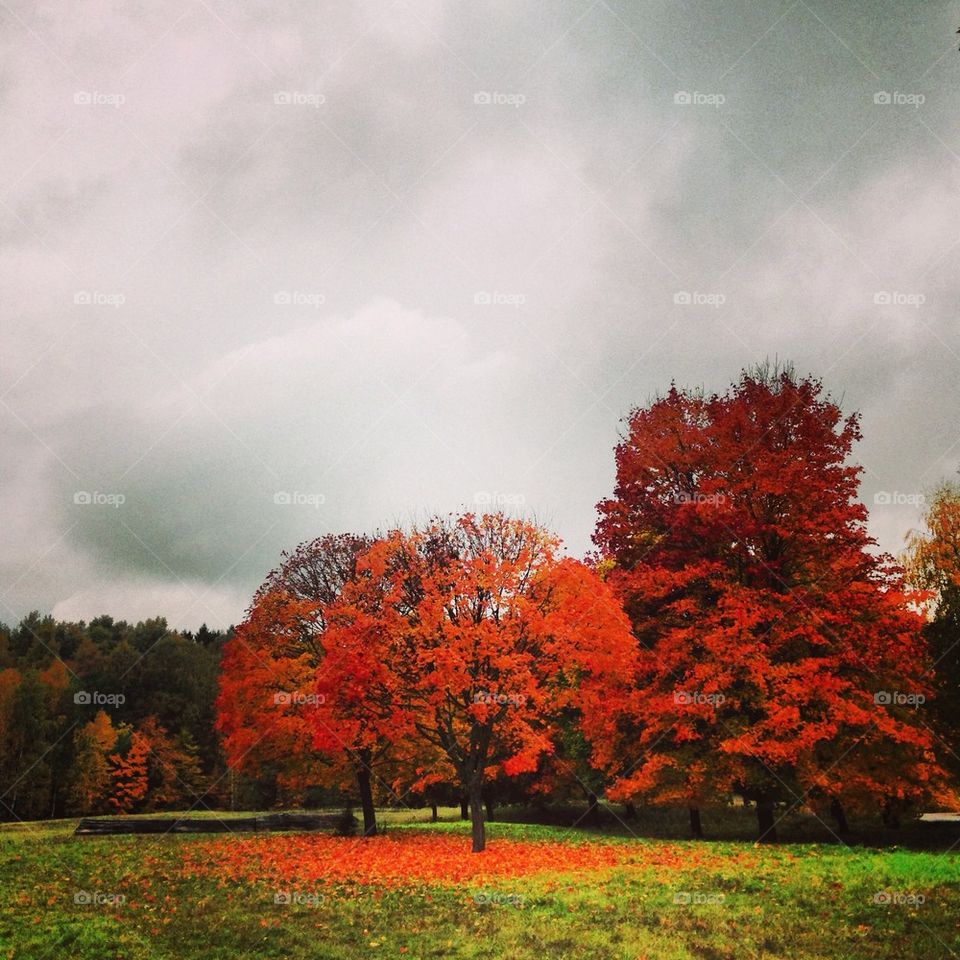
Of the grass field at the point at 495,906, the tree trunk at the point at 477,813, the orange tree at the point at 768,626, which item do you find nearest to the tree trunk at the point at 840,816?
the orange tree at the point at 768,626

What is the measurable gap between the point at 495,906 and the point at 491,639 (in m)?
8.64

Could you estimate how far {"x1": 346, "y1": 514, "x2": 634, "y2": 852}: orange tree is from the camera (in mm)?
21453

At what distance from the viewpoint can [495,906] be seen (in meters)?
13.1

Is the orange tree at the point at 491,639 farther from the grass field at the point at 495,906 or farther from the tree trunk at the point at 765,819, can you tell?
the tree trunk at the point at 765,819

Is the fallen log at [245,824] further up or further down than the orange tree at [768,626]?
further down

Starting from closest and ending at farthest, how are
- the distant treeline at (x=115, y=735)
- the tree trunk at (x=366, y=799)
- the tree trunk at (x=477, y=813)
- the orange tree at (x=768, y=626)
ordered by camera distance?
the orange tree at (x=768, y=626) < the tree trunk at (x=477, y=813) < the tree trunk at (x=366, y=799) < the distant treeline at (x=115, y=735)

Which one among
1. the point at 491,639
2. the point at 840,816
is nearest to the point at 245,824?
the point at 491,639

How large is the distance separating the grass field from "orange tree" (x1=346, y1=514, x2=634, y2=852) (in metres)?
3.73

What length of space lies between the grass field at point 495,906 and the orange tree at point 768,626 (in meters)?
3.18

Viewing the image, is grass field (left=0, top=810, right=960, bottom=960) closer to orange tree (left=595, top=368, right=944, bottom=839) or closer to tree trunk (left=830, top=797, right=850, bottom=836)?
orange tree (left=595, top=368, right=944, bottom=839)

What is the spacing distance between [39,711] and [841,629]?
5661cm

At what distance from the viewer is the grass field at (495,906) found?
35.1ft

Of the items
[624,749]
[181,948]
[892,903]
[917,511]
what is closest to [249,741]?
[624,749]

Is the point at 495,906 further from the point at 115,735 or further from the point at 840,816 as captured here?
the point at 115,735
